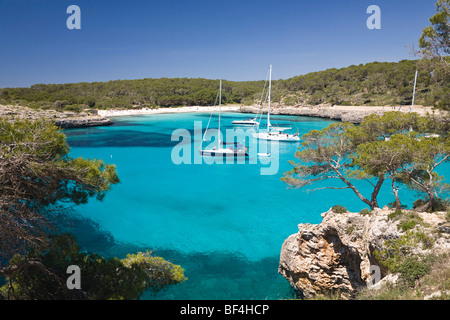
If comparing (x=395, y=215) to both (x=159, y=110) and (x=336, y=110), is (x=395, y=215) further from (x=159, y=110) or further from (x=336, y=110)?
(x=159, y=110)

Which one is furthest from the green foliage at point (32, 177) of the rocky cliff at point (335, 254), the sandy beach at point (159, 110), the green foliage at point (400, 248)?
the sandy beach at point (159, 110)

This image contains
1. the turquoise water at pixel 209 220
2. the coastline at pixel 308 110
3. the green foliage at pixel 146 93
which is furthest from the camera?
the green foliage at pixel 146 93

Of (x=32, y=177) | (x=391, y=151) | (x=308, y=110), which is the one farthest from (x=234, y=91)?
(x=32, y=177)

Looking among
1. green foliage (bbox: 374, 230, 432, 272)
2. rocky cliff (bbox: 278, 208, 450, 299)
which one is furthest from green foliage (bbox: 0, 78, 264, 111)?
green foliage (bbox: 374, 230, 432, 272)

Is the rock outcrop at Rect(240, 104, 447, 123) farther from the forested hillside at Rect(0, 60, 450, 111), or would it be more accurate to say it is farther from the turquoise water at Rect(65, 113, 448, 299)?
the turquoise water at Rect(65, 113, 448, 299)

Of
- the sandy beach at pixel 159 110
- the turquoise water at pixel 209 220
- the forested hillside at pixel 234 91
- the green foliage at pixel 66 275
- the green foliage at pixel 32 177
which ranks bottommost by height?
the turquoise water at pixel 209 220

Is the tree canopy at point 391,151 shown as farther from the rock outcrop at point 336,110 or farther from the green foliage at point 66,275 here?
the rock outcrop at point 336,110

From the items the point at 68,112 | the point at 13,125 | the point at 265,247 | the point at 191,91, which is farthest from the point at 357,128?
the point at 191,91

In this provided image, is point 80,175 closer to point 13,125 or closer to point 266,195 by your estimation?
point 13,125
